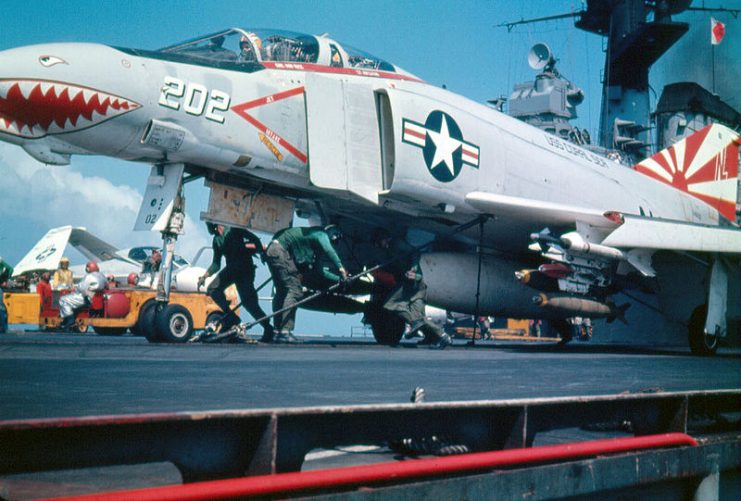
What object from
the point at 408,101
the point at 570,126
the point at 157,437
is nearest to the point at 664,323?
the point at 408,101

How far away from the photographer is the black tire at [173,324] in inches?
368

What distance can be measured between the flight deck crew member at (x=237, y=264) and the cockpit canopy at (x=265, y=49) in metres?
2.50

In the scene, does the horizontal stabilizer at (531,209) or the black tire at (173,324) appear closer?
the black tire at (173,324)

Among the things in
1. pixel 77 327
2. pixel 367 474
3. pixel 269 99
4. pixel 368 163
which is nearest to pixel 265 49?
pixel 269 99

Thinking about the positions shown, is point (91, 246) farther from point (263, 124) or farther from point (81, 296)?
point (263, 124)

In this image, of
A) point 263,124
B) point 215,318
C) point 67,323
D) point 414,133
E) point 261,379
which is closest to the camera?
point 261,379

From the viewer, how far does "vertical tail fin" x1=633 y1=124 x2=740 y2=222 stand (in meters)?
16.0

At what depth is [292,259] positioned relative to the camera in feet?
33.4

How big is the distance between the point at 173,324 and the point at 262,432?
805 centimetres

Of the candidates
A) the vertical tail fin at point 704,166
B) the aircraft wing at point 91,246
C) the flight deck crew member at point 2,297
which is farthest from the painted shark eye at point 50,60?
the aircraft wing at point 91,246

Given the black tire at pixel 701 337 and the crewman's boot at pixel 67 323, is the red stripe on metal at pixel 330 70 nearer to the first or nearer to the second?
the black tire at pixel 701 337

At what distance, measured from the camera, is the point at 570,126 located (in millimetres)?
36188

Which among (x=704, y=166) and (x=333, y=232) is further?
(x=704, y=166)

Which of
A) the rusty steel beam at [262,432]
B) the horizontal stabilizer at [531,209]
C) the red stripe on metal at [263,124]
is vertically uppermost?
the red stripe on metal at [263,124]
